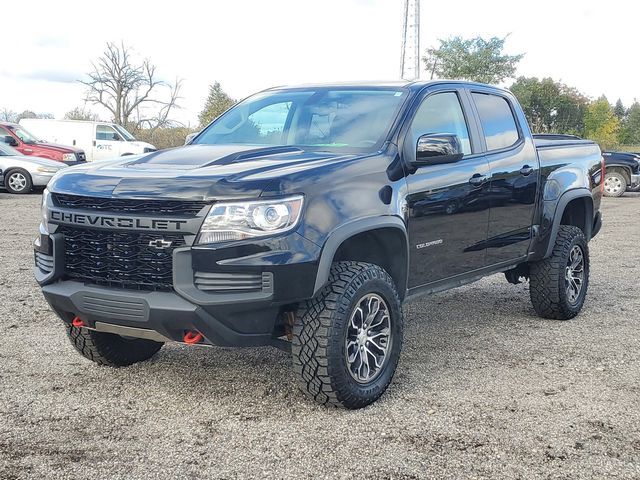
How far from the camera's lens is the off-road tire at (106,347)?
184 inches

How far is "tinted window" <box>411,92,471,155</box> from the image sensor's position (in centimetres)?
491

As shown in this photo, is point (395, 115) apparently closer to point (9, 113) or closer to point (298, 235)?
point (298, 235)

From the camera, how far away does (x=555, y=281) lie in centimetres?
623

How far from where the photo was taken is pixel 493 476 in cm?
333

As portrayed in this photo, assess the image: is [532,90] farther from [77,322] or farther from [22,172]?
[77,322]

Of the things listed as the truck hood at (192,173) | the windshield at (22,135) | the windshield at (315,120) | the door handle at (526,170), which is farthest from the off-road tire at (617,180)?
the truck hood at (192,173)

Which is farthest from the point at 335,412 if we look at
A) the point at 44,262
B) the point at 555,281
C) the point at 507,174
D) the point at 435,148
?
the point at 555,281

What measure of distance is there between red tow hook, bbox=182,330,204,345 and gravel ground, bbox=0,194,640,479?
1.42 ft

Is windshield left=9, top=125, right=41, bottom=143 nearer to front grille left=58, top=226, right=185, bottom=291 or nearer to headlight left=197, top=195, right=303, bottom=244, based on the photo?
front grille left=58, top=226, right=185, bottom=291

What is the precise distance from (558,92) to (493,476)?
6636cm

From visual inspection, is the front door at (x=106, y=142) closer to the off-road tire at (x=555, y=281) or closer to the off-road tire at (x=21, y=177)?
the off-road tire at (x=21, y=177)

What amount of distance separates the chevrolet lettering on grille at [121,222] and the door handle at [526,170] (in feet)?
10.1

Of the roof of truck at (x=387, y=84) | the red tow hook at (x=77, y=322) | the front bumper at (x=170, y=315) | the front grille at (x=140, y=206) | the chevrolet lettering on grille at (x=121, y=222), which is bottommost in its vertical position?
A: the red tow hook at (x=77, y=322)

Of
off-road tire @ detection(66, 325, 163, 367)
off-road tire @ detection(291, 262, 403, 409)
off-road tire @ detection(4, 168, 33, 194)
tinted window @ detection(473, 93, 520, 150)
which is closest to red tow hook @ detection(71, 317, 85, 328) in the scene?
off-road tire @ detection(66, 325, 163, 367)
